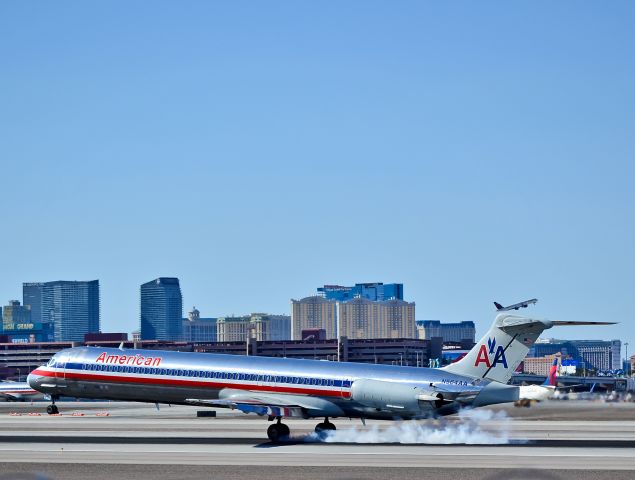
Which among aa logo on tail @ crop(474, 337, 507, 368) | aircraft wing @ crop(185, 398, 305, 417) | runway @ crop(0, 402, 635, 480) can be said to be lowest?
runway @ crop(0, 402, 635, 480)

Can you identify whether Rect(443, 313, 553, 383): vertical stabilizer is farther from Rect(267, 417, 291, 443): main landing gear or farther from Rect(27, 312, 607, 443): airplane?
Rect(267, 417, 291, 443): main landing gear

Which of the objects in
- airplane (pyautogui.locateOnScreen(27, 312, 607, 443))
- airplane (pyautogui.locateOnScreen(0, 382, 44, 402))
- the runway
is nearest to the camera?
the runway

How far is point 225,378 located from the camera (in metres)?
61.0

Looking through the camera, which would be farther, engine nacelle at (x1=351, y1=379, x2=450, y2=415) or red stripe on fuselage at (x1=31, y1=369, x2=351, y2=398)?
red stripe on fuselage at (x1=31, y1=369, x2=351, y2=398)

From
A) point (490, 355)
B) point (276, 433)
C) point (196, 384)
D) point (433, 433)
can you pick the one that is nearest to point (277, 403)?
point (276, 433)

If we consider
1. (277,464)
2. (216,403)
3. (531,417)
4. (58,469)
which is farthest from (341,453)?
(531,417)

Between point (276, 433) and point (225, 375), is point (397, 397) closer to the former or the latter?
point (276, 433)

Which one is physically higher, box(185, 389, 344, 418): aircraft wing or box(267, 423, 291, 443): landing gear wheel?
box(185, 389, 344, 418): aircraft wing

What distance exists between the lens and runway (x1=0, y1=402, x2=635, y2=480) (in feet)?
149

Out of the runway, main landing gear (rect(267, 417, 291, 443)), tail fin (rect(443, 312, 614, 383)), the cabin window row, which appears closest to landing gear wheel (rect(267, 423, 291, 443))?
main landing gear (rect(267, 417, 291, 443))

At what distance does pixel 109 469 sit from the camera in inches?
1810

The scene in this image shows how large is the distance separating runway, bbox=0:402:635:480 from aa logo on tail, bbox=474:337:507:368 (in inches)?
141

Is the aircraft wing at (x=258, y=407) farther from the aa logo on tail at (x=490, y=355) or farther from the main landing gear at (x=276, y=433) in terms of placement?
the aa logo on tail at (x=490, y=355)

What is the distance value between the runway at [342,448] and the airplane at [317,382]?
164 cm
